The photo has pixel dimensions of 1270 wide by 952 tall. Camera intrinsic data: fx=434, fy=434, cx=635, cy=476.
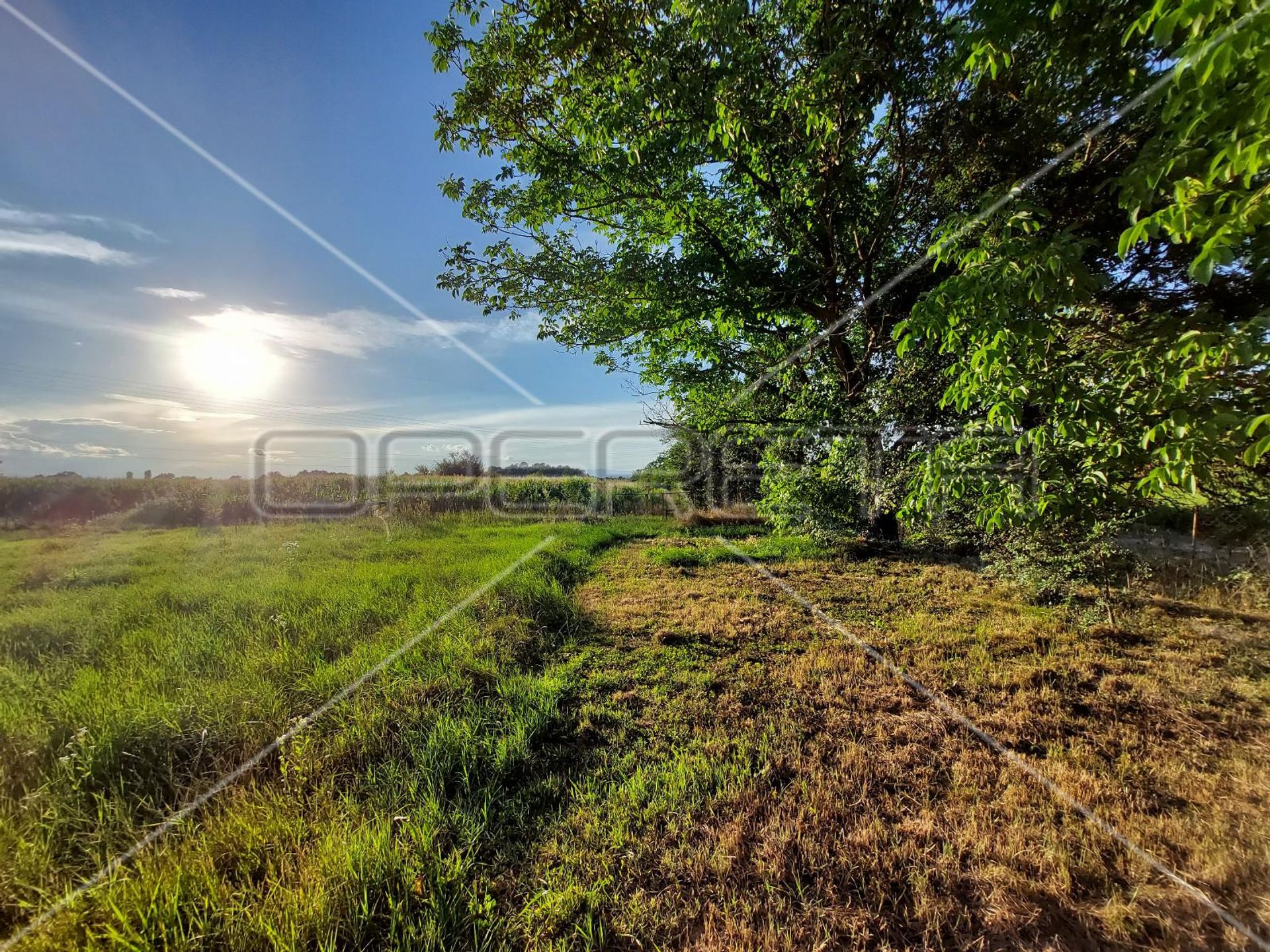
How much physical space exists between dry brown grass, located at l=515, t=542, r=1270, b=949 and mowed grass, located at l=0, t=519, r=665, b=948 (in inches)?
21.0

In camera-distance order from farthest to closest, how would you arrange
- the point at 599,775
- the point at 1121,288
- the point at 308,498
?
the point at 308,498 → the point at 1121,288 → the point at 599,775

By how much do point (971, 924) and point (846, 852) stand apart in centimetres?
50

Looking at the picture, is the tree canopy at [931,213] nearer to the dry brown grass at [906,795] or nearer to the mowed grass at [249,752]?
the dry brown grass at [906,795]

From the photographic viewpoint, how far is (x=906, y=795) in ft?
8.57

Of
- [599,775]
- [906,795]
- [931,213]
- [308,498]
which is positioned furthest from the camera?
[308,498]

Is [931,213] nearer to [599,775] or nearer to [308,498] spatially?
[599,775]

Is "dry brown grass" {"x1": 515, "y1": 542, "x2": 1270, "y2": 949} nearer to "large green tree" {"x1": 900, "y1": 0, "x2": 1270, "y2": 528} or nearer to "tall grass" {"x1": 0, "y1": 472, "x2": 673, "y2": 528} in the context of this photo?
"large green tree" {"x1": 900, "y1": 0, "x2": 1270, "y2": 528}

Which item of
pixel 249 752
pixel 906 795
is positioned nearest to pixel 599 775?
pixel 906 795

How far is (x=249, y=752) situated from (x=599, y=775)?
225 centimetres

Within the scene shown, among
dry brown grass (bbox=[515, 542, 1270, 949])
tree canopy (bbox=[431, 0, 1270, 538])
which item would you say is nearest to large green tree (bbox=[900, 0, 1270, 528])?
tree canopy (bbox=[431, 0, 1270, 538])

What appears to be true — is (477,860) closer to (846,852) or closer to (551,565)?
(846,852)

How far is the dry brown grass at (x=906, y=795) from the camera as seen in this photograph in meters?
1.86

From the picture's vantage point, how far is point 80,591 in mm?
4109

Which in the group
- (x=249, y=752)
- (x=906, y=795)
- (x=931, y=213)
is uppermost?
(x=931, y=213)
